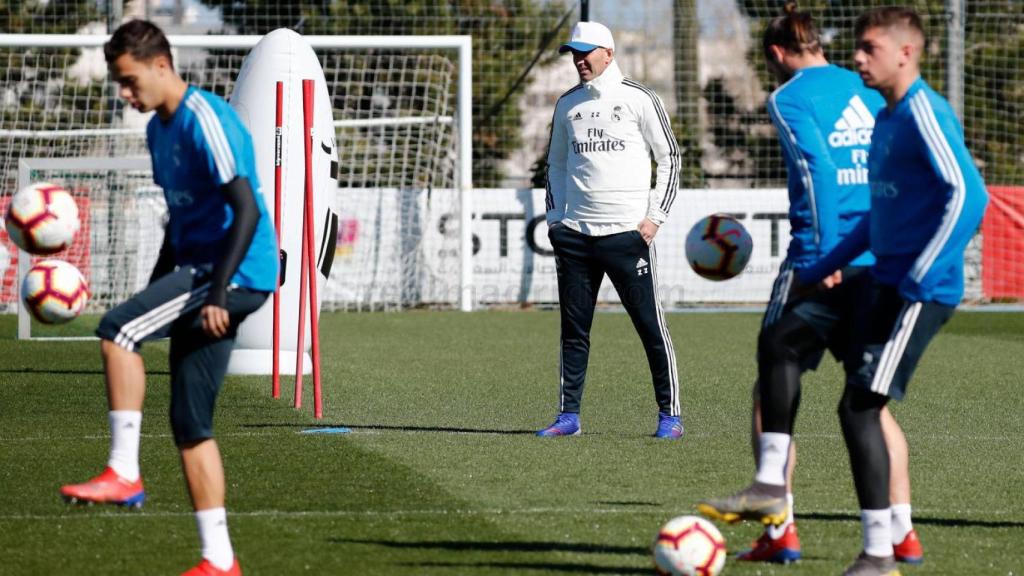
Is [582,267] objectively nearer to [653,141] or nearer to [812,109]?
[653,141]

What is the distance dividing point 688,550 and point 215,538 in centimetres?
148

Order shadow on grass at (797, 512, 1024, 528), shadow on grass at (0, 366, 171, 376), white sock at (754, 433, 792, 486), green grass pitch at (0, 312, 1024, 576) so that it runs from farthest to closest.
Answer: shadow on grass at (0, 366, 171, 376)
shadow on grass at (797, 512, 1024, 528)
green grass pitch at (0, 312, 1024, 576)
white sock at (754, 433, 792, 486)

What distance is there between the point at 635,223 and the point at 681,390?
2.89 metres

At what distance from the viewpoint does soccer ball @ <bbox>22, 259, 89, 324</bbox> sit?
241 inches

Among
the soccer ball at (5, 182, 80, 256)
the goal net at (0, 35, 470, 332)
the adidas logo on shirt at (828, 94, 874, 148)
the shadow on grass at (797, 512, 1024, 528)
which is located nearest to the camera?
the adidas logo on shirt at (828, 94, 874, 148)

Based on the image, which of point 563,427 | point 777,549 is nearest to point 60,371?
point 563,427

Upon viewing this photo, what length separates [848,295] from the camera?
5.11 meters

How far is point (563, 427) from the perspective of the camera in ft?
27.5

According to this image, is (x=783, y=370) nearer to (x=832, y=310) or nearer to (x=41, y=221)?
(x=832, y=310)

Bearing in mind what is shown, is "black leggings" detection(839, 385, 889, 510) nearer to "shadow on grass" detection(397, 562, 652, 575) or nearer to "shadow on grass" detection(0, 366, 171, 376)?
"shadow on grass" detection(397, 562, 652, 575)

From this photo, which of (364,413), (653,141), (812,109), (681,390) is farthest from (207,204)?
(681,390)

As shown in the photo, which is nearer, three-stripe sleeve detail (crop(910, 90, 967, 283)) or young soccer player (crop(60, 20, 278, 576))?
three-stripe sleeve detail (crop(910, 90, 967, 283))

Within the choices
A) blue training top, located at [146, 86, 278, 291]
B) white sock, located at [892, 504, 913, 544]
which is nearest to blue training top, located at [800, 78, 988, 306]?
white sock, located at [892, 504, 913, 544]

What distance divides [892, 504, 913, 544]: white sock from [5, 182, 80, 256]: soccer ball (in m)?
3.23
